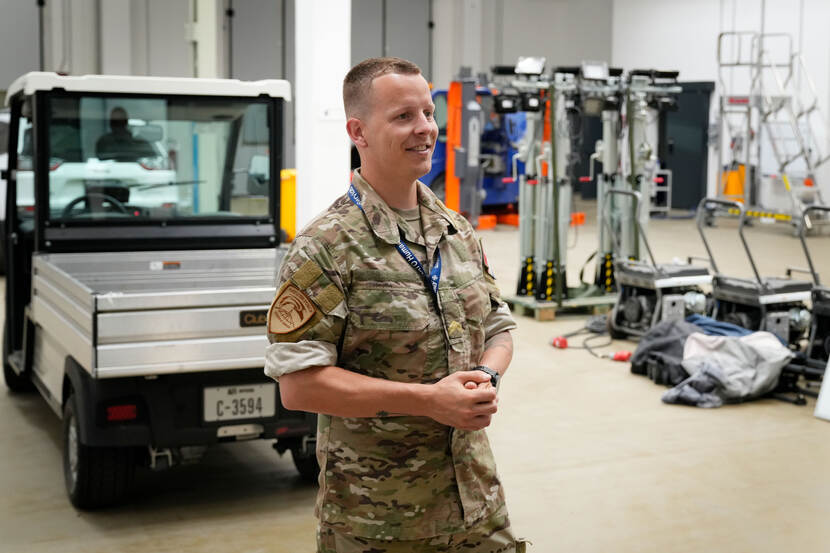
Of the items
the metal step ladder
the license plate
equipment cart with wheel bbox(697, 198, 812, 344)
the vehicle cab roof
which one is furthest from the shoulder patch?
the metal step ladder

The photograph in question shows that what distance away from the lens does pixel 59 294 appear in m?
4.82

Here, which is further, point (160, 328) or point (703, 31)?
point (703, 31)

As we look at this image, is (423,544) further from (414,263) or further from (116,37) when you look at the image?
(116,37)

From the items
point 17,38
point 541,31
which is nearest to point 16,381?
point 17,38

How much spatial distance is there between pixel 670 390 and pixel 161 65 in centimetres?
1339

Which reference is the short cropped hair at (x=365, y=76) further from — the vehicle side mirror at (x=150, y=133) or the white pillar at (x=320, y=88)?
the white pillar at (x=320, y=88)

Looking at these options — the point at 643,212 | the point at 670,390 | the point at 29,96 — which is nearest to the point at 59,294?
the point at 29,96

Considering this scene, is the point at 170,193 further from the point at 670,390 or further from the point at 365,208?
the point at 365,208

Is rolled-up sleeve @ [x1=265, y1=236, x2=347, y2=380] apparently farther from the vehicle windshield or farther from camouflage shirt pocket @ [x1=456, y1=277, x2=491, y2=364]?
the vehicle windshield

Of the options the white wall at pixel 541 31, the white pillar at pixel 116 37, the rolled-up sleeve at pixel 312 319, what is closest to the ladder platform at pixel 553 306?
the rolled-up sleeve at pixel 312 319

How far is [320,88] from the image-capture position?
7.49 meters

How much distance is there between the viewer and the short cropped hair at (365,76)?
2.12 m

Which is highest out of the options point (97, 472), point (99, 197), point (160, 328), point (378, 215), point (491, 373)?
point (378, 215)

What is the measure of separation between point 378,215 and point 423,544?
691mm
